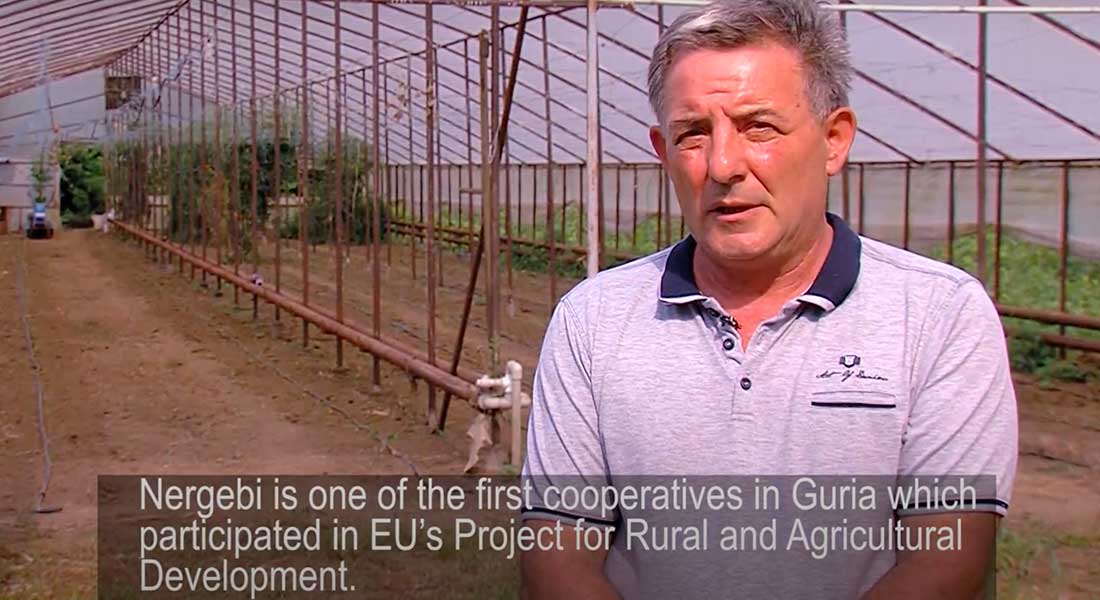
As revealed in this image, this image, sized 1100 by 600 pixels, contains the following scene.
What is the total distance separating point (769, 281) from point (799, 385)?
173mm

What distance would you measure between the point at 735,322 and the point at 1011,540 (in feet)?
11.2

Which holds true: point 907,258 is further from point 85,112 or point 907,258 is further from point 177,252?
point 85,112

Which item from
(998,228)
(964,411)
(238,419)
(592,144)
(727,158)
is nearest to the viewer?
(964,411)

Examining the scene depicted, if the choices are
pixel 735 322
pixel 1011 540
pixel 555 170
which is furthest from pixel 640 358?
pixel 555 170

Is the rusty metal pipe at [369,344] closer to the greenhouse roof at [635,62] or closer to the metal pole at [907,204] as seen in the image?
the greenhouse roof at [635,62]

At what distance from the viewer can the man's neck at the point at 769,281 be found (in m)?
1.73

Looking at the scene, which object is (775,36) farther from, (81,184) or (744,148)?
(81,184)

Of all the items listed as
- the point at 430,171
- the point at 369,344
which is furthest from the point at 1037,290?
the point at 430,171

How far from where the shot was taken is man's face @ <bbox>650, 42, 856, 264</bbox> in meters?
1.67

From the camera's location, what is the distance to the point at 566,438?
1.70 meters

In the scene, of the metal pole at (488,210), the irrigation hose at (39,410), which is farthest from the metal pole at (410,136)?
the metal pole at (488,210)

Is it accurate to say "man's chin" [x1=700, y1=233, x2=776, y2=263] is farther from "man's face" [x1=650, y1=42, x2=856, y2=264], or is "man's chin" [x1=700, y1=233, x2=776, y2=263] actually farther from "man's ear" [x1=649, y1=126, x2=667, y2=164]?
"man's ear" [x1=649, y1=126, x2=667, y2=164]

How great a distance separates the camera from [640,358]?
1.68 metres

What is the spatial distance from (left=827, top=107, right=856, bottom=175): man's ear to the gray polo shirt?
10 cm
